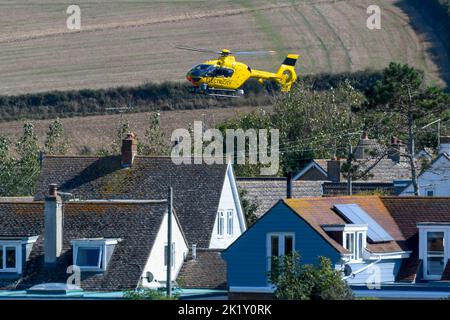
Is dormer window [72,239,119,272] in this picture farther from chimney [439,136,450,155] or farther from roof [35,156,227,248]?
chimney [439,136,450,155]

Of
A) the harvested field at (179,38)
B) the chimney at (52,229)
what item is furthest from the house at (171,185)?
the harvested field at (179,38)

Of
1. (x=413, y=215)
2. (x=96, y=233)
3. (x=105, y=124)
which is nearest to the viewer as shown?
(x=413, y=215)

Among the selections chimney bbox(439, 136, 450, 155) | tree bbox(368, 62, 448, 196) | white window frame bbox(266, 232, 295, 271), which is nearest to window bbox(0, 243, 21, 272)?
white window frame bbox(266, 232, 295, 271)

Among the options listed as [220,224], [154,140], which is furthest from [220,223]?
[154,140]

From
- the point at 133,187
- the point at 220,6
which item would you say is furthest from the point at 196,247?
the point at 220,6

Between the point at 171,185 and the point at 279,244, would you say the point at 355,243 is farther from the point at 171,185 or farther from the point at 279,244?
the point at 171,185
